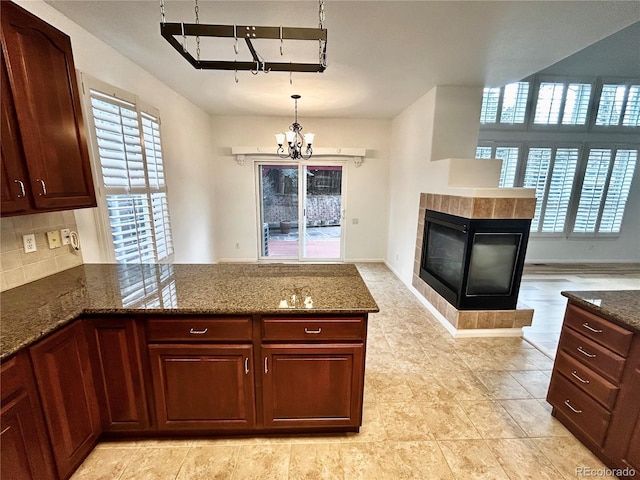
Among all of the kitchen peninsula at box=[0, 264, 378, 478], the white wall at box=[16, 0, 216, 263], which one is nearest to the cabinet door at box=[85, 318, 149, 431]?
the kitchen peninsula at box=[0, 264, 378, 478]

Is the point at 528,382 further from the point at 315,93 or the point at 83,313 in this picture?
the point at 315,93

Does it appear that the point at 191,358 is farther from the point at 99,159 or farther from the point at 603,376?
the point at 603,376

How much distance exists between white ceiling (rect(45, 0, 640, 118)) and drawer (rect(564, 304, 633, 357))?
6.41 feet

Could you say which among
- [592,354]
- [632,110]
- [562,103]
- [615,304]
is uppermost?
[562,103]

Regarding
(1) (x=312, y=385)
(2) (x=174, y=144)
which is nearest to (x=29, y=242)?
(1) (x=312, y=385)

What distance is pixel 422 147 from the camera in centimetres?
379

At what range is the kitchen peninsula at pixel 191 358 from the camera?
1444 mm

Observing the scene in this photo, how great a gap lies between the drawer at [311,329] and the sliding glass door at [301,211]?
3.97m

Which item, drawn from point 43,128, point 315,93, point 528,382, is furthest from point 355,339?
point 315,93

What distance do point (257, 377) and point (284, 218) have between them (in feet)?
13.3

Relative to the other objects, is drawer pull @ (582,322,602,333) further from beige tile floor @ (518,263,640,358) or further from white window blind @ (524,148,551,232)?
white window blind @ (524,148,551,232)

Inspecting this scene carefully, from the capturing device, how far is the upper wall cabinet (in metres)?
1.35

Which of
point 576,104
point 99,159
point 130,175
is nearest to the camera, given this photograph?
point 99,159

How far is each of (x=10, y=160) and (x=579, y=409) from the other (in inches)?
136
